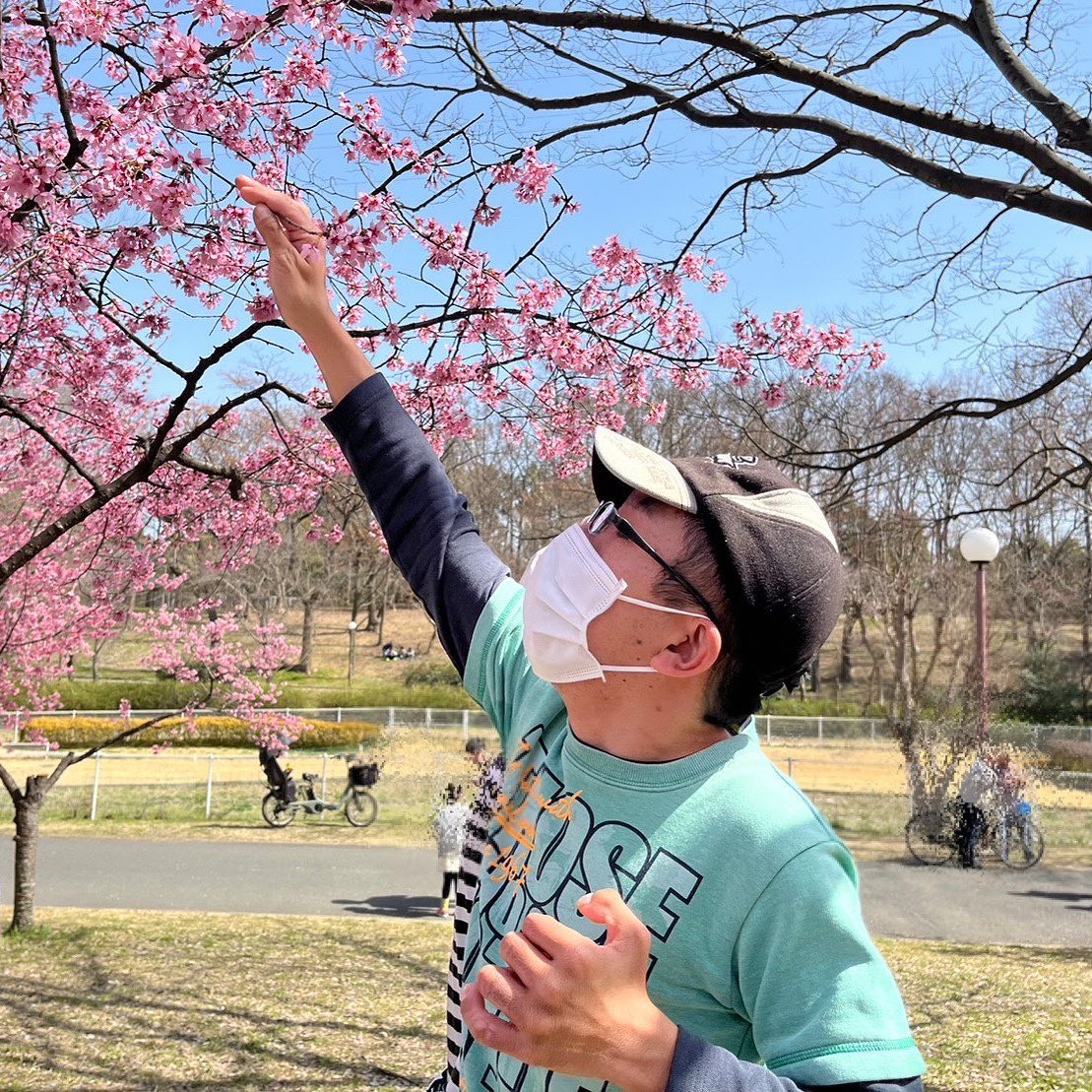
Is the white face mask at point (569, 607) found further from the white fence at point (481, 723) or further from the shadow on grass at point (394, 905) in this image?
the white fence at point (481, 723)

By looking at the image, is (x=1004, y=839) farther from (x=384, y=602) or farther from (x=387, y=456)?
(x=384, y=602)

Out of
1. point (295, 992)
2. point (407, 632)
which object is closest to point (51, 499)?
point (295, 992)

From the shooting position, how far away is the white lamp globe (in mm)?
11531

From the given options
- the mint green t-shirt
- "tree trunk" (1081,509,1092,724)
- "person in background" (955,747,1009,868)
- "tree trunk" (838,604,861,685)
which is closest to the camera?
the mint green t-shirt

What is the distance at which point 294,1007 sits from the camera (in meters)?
5.85

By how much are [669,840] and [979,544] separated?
11447mm

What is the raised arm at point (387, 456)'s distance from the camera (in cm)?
161

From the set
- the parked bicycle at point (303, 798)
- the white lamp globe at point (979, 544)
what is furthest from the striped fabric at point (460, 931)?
the parked bicycle at point (303, 798)

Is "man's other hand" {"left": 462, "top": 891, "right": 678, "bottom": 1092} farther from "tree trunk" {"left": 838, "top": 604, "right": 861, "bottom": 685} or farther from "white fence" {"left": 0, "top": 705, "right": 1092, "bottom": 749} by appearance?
"tree trunk" {"left": 838, "top": 604, "right": 861, "bottom": 685}

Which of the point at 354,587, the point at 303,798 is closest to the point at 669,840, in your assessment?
the point at 303,798

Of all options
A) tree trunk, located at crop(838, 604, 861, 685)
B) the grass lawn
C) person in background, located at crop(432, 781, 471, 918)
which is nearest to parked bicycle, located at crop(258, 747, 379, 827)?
person in background, located at crop(432, 781, 471, 918)

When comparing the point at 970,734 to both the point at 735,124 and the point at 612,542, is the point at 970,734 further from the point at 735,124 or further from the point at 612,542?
the point at 612,542

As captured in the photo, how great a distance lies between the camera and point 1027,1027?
5629 mm

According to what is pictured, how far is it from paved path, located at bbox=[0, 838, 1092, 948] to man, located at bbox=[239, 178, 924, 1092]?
28.0 feet
